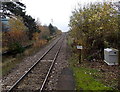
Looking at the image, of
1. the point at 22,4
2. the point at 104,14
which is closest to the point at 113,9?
the point at 104,14

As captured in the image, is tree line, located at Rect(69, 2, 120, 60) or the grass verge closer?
the grass verge

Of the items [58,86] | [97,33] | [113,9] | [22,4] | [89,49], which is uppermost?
[22,4]

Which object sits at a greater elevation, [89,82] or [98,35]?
[98,35]

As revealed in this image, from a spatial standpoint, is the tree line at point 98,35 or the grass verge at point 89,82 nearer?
the grass verge at point 89,82

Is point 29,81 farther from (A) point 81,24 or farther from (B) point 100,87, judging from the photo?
(A) point 81,24

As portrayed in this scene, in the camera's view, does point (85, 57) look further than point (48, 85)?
Yes

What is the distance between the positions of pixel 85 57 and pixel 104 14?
13.3 ft

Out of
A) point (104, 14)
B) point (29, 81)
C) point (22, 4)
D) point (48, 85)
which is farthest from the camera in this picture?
point (22, 4)

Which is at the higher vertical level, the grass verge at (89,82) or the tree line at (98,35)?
the tree line at (98,35)

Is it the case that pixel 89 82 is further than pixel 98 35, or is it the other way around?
pixel 98 35

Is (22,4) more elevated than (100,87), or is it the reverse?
(22,4)

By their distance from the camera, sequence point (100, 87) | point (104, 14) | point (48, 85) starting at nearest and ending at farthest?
point (100, 87)
point (48, 85)
point (104, 14)

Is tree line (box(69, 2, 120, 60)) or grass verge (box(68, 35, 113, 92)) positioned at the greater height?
tree line (box(69, 2, 120, 60))

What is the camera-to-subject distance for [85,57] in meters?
16.8
